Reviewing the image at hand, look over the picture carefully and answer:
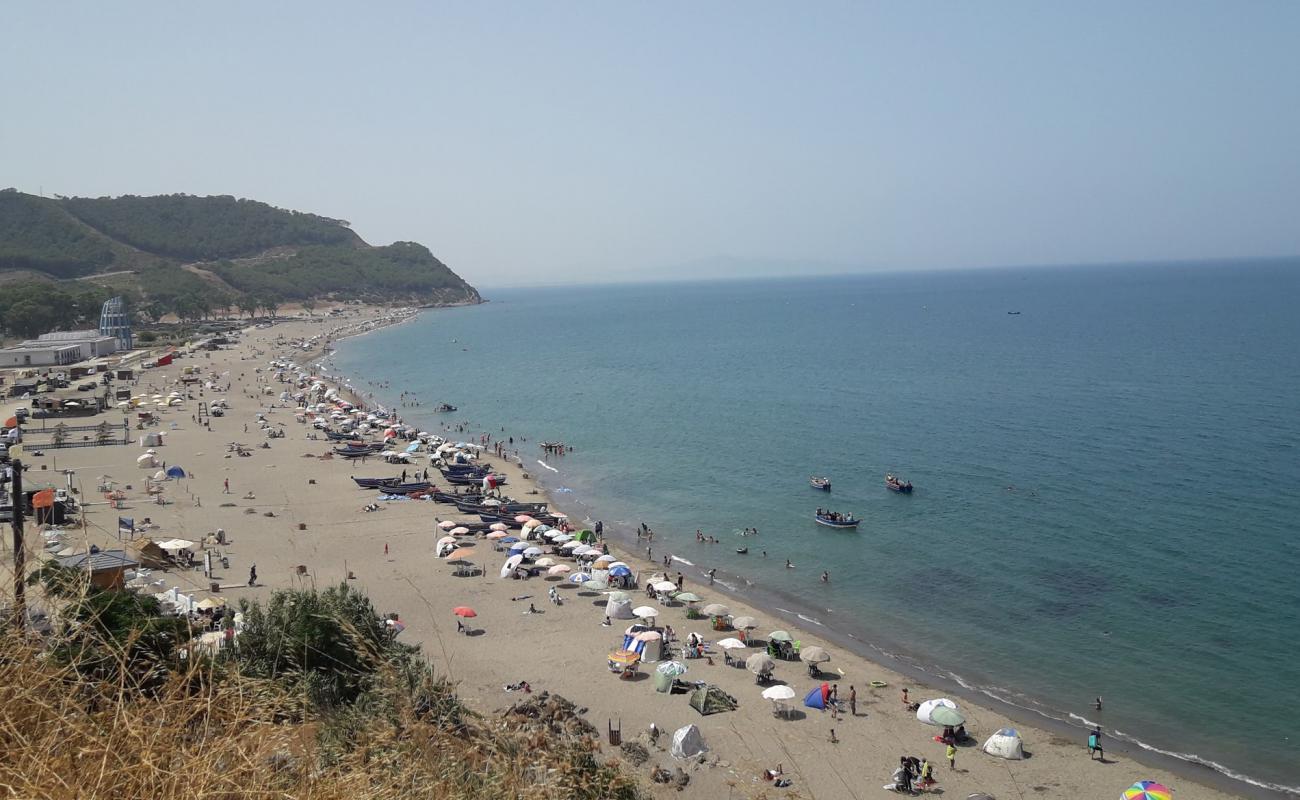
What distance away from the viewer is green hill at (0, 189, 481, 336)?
118m

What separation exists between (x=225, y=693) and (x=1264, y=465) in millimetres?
47348

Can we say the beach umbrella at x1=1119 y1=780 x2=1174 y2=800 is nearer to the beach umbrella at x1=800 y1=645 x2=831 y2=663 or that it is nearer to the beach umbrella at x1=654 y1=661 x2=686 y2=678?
the beach umbrella at x1=800 y1=645 x2=831 y2=663

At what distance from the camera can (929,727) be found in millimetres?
19344

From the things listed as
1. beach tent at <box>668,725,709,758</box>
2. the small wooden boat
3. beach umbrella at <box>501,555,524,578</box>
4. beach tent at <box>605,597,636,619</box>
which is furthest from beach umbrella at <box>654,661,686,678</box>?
the small wooden boat

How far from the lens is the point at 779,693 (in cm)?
1952

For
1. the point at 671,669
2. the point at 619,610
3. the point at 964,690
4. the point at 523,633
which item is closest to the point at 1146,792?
the point at 964,690

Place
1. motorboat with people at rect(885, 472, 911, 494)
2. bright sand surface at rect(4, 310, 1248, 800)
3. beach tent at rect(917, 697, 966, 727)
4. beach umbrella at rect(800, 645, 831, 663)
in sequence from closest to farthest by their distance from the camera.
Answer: bright sand surface at rect(4, 310, 1248, 800)
beach tent at rect(917, 697, 966, 727)
beach umbrella at rect(800, 645, 831, 663)
motorboat with people at rect(885, 472, 911, 494)

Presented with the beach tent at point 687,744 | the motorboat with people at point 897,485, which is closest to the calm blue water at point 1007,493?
the motorboat with people at point 897,485


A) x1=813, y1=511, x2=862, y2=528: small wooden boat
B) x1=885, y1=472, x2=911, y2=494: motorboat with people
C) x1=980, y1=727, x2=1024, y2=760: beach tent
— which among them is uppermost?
x1=885, y1=472, x2=911, y2=494: motorboat with people

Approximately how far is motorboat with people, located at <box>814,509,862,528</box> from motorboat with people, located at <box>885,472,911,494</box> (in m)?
4.84

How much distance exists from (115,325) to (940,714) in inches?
3553

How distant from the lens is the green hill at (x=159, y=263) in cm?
11819

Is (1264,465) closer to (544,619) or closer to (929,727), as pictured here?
(929,727)

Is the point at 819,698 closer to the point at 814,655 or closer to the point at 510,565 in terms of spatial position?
the point at 814,655
